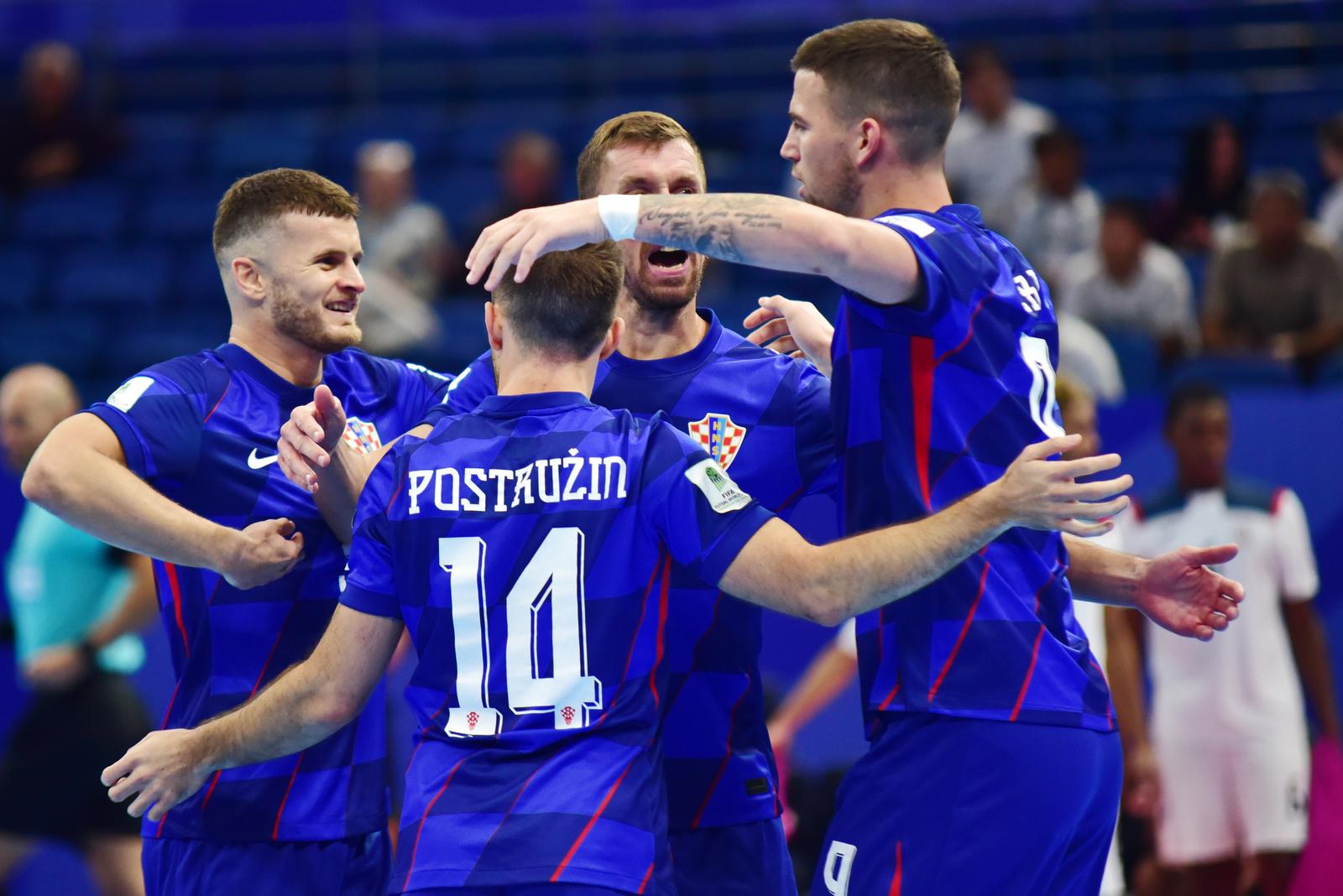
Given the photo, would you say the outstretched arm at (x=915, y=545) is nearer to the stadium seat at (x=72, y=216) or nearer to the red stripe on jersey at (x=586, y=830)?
the red stripe on jersey at (x=586, y=830)

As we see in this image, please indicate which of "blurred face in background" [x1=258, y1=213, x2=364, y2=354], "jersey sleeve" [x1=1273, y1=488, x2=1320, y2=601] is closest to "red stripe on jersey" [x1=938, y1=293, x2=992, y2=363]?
"blurred face in background" [x1=258, y1=213, x2=364, y2=354]

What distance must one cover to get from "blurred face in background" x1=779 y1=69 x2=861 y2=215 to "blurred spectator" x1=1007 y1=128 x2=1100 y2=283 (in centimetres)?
704

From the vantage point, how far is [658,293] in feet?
14.2

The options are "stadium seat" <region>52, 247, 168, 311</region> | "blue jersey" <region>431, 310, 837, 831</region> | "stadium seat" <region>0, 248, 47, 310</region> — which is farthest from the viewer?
"stadium seat" <region>0, 248, 47, 310</region>

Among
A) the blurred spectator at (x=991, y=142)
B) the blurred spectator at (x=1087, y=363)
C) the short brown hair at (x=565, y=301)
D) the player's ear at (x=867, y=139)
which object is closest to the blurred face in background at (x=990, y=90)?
the blurred spectator at (x=991, y=142)

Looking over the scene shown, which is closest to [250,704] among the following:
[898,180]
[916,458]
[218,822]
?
[218,822]

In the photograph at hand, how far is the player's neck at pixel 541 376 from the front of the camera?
349 centimetres

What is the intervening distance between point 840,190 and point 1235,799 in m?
5.10

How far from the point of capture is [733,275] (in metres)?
11.6

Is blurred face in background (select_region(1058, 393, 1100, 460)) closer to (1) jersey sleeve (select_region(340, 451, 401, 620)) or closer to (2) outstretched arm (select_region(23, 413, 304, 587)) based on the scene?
(2) outstretched arm (select_region(23, 413, 304, 587))

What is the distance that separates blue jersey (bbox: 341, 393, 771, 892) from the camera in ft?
10.6

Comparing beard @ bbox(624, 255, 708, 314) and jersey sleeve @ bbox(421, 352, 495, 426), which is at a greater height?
beard @ bbox(624, 255, 708, 314)

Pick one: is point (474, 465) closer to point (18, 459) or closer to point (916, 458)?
point (916, 458)

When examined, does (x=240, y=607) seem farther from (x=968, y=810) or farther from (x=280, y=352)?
(x=968, y=810)
